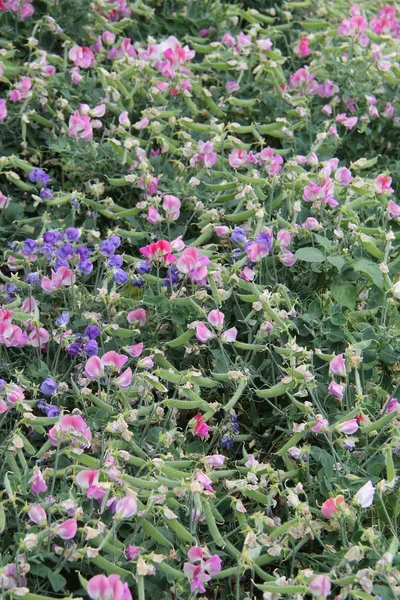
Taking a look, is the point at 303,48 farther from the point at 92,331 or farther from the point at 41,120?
the point at 92,331

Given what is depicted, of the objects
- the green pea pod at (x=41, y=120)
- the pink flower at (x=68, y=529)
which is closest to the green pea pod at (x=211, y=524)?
the pink flower at (x=68, y=529)

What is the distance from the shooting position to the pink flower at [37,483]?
75.1 inches

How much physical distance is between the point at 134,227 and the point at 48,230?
0.89 feet

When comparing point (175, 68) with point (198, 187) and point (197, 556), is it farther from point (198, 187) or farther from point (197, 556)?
point (197, 556)

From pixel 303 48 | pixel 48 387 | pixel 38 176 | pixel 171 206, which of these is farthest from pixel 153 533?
pixel 303 48

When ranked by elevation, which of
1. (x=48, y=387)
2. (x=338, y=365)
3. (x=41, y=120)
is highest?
(x=338, y=365)

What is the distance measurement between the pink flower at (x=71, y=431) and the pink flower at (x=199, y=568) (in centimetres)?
35

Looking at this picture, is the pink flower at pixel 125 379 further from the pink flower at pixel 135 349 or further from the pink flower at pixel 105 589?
the pink flower at pixel 105 589

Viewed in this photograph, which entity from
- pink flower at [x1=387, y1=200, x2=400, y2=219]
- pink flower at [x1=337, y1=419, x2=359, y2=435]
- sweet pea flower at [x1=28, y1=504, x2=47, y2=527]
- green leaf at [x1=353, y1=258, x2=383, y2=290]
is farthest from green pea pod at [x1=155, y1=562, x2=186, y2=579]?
pink flower at [x1=387, y1=200, x2=400, y2=219]

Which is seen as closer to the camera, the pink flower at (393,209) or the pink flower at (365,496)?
the pink flower at (365,496)

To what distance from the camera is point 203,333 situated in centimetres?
230

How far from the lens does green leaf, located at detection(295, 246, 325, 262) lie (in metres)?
2.49

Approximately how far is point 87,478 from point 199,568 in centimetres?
30

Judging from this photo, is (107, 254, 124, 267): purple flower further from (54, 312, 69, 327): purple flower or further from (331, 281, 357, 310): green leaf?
(331, 281, 357, 310): green leaf
